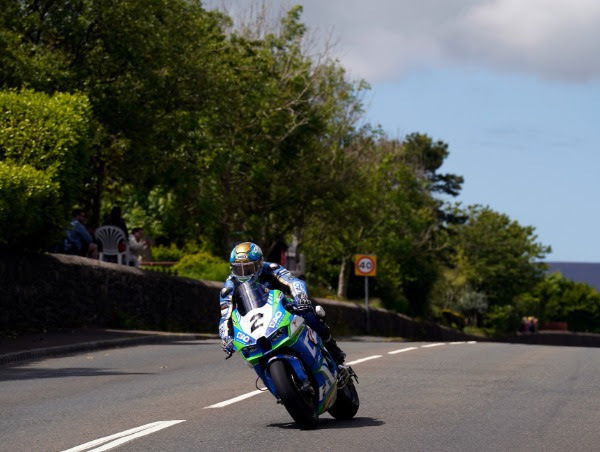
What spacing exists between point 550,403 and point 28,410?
17.0 ft

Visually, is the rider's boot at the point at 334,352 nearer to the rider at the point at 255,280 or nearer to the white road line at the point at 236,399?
the rider at the point at 255,280

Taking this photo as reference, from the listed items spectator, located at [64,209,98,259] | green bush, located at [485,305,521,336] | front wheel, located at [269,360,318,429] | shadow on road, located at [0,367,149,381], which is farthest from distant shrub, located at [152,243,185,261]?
green bush, located at [485,305,521,336]

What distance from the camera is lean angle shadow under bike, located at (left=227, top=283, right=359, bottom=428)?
10844mm

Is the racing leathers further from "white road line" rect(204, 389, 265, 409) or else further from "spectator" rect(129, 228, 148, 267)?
"spectator" rect(129, 228, 148, 267)

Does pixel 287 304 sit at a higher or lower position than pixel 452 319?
lower

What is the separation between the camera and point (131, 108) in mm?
31203

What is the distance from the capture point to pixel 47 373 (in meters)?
17.6

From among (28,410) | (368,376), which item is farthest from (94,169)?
(28,410)

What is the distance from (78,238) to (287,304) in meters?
16.6

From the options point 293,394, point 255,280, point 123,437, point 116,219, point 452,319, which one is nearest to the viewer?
point 123,437

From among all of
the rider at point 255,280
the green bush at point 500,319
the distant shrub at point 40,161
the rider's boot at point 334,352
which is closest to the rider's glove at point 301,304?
the rider at point 255,280

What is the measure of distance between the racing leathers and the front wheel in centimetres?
56

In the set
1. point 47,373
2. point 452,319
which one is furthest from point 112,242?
point 452,319

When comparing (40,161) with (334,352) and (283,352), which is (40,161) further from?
(283,352)
